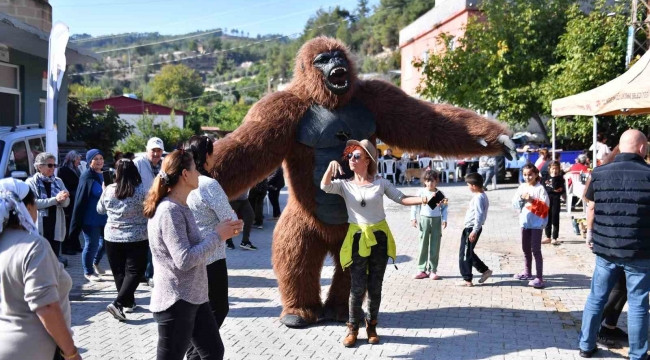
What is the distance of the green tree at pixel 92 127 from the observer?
1705 cm

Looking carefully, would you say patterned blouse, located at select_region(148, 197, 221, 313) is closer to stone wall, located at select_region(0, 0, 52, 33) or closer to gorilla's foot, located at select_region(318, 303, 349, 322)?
gorilla's foot, located at select_region(318, 303, 349, 322)

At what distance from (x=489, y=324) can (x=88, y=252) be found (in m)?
4.71

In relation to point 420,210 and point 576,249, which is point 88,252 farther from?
point 576,249

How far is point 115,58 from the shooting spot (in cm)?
19838

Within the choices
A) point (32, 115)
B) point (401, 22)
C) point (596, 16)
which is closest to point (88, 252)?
point (32, 115)

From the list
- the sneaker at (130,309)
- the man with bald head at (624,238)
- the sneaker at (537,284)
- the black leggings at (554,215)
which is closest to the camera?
the man with bald head at (624,238)

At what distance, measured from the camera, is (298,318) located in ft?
17.4

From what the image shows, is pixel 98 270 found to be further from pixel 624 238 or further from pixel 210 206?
pixel 624 238

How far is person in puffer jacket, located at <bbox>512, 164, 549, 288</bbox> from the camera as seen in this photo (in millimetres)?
6852

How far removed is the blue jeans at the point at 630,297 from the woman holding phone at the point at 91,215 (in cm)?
537

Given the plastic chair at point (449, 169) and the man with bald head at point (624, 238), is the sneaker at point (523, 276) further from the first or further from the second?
the plastic chair at point (449, 169)

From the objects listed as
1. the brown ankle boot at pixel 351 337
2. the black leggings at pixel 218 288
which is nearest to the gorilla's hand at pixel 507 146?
the brown ankle boot at pixel 351 337

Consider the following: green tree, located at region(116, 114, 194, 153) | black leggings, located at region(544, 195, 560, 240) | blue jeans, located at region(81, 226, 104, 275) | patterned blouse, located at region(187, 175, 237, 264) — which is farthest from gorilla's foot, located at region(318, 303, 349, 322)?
green tree, located at region(116, 114, 194, 153)

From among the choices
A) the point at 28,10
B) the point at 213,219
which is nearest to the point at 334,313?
the point at 213,219
